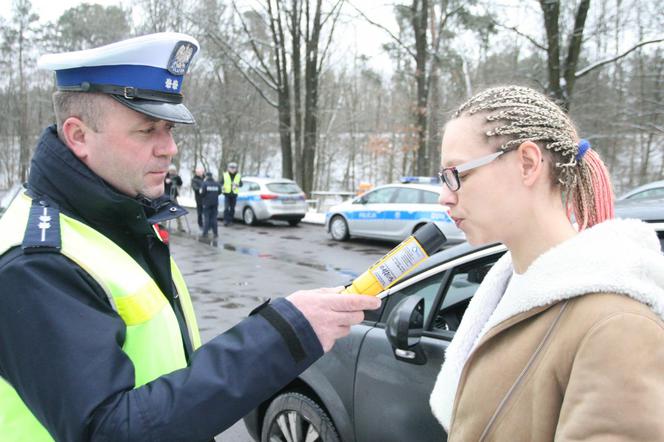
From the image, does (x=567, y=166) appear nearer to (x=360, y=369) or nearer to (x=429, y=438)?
(x=429, y=438)

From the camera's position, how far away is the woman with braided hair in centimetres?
99

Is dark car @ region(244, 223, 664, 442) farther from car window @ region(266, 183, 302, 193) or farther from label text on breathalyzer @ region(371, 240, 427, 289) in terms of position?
car window @ region(266, 183, 302, 193)

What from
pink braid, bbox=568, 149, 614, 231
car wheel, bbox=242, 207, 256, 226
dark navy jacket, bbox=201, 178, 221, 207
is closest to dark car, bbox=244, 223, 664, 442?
pink braid, bbox=568, 149, 614, 231

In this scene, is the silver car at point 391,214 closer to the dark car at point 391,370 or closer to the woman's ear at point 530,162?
the dark car at point 391,370

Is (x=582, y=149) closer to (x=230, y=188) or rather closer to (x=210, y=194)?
(x=210, y=194)

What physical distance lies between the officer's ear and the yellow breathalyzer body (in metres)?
0.82

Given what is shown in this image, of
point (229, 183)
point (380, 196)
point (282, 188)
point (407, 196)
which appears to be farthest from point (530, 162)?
point (229, 183)

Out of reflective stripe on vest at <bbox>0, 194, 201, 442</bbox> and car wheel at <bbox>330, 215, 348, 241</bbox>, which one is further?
car wheel at <bbox>330, 215, 348, 241</bbox>

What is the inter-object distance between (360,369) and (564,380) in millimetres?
1703

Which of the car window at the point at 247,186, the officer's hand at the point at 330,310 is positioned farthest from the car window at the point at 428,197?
the officer's hand at the point at 330,310

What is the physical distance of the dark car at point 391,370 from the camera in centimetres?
238

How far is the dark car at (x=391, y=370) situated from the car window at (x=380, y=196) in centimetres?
943

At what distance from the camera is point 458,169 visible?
1.42 meters

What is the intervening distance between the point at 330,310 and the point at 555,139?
738mm
